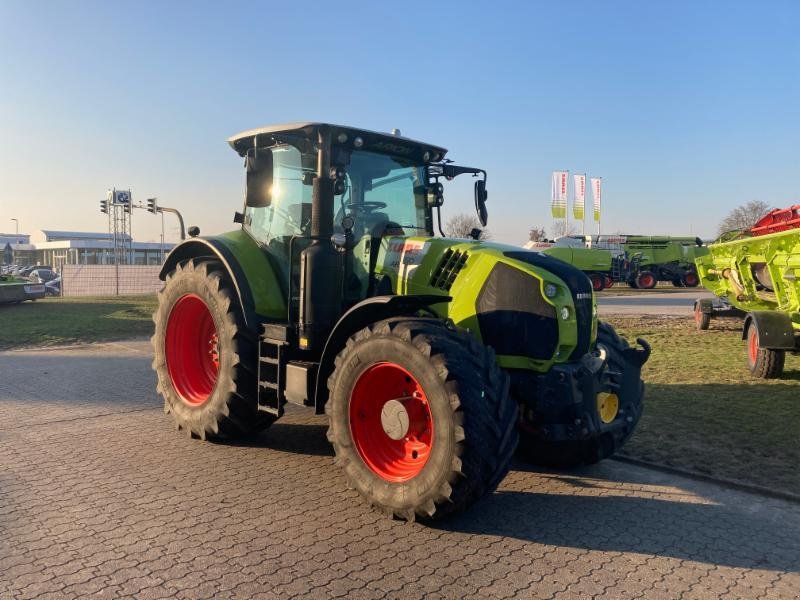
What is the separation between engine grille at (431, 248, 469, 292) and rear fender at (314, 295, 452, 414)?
0.17m

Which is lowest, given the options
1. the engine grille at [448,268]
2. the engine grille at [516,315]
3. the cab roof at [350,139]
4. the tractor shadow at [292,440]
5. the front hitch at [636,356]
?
the tractor shadow at [292,440]

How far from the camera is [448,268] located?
452cm

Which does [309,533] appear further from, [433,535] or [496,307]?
[496,307]

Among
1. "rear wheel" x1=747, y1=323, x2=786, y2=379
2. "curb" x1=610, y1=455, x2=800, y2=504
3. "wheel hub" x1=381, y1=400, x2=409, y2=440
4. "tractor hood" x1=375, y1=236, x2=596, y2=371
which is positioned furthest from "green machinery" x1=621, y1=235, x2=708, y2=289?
"wheel hub" x1=381, y1=400, x2=409, y2=440

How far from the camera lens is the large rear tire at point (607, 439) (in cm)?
448

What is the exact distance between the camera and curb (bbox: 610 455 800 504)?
4249 mm

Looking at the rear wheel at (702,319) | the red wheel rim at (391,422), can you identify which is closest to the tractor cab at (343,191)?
the red wheel rim at (391,422)

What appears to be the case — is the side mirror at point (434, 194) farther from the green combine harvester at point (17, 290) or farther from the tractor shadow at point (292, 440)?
the green combine harvester at point (17, 290)

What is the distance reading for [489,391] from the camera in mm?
3545

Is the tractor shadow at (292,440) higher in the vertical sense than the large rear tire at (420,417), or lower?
lower

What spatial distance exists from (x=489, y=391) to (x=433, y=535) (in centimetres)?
88

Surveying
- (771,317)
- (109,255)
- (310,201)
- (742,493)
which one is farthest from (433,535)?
(109,255)

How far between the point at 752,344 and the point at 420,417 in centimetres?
662

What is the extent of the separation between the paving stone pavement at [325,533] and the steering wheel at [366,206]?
2002mm
